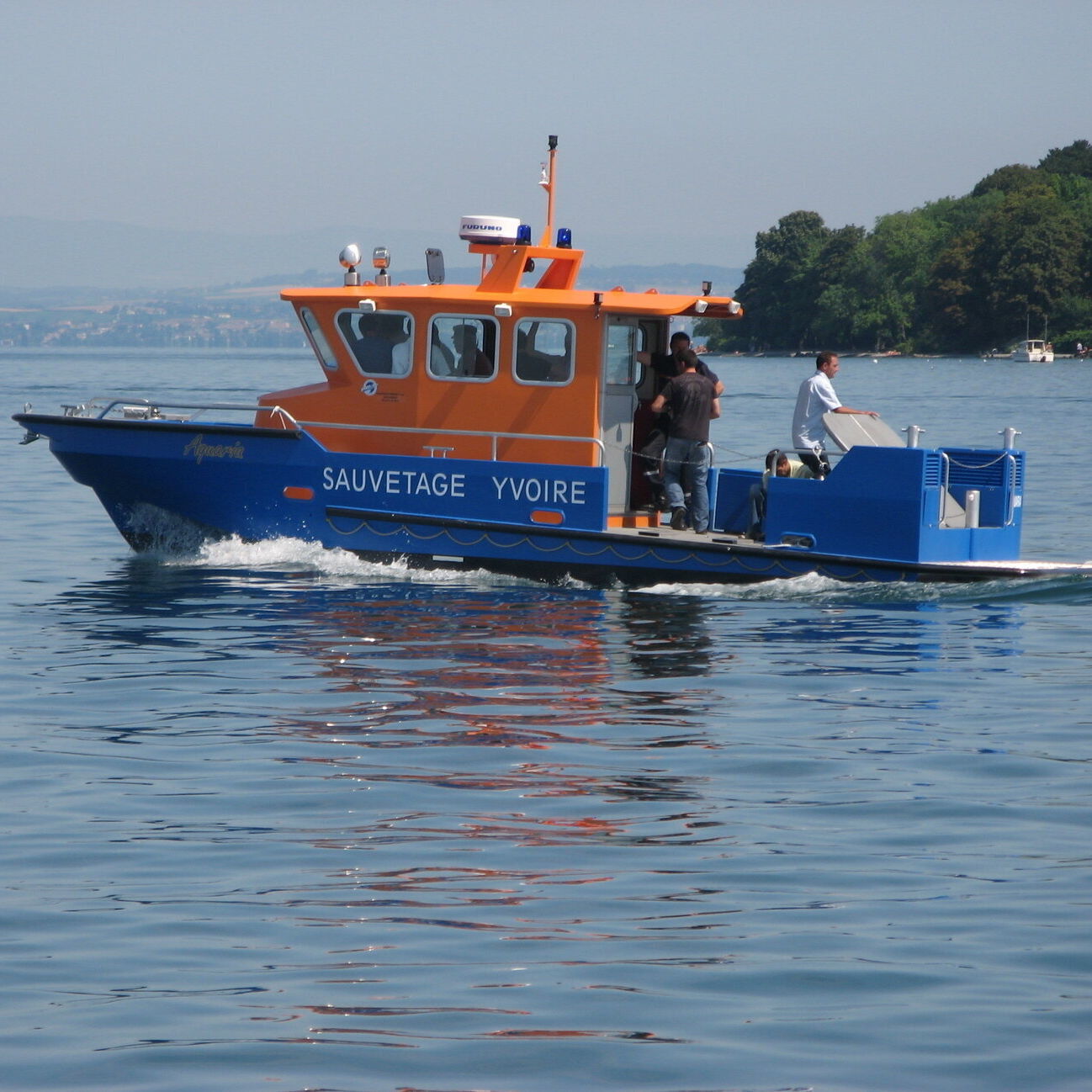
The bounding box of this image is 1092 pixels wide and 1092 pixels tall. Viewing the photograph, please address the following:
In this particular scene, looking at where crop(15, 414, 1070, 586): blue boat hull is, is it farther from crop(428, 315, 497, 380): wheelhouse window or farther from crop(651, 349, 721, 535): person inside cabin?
crop(428, 315, 497, 380): wheelhouse window

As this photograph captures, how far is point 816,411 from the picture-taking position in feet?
45.0

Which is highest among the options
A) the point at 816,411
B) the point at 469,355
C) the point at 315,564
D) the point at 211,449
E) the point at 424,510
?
the point at 469,355

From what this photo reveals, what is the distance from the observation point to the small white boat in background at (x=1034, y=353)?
109812 mm

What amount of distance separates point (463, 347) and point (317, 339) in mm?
1335

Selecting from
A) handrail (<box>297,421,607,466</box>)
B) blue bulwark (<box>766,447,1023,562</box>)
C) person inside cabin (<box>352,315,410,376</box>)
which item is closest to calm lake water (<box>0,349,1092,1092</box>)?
blue bulwark (<box>766,447,1023,562</box>)

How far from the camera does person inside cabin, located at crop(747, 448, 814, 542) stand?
44.7ft

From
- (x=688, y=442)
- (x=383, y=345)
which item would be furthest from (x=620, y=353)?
(x=383, y=345)

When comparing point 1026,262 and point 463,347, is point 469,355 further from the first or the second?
point 1026,262

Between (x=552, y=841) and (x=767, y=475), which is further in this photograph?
(x=767, y=475)

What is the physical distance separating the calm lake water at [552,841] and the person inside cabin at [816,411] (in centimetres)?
104

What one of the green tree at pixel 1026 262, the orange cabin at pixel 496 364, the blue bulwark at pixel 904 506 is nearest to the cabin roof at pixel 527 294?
the orange cabin at pixel 496 364

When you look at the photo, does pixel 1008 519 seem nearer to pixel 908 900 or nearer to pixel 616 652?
pixel 616 652

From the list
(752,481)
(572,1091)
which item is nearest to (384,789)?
(572,1091)

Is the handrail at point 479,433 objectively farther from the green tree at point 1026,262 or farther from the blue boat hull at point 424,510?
the green tree at point 1026,262
